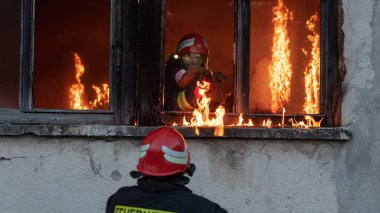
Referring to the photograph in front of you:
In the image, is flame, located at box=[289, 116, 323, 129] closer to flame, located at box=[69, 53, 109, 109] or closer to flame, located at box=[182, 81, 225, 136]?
flame, located at box=[182, 81, 225, 136]

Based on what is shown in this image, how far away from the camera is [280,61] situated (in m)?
5.83

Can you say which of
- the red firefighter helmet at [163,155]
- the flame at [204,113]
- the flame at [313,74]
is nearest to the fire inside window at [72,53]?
the flame at [204,113]

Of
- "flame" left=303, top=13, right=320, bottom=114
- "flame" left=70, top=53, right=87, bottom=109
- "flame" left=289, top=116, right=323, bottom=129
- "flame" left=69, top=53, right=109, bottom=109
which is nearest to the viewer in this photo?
"flame" left=289, top=116, right=323, bottom=129

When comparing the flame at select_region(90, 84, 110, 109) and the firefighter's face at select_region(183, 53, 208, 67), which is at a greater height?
the firefighter's face at select_region(183, 53, 208, 67)

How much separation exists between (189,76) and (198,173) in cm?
105

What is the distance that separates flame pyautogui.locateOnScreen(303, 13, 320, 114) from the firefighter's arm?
3.49ft

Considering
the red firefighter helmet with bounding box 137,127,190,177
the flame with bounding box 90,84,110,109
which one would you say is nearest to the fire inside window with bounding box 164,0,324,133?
the flame with bounding box 90,84,110,109

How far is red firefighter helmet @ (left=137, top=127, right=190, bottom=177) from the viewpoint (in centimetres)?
336

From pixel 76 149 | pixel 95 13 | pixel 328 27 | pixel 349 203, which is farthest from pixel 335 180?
pixel 95 13

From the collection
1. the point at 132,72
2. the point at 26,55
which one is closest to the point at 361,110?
the point at 132,72

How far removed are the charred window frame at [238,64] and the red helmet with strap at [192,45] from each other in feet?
1.61

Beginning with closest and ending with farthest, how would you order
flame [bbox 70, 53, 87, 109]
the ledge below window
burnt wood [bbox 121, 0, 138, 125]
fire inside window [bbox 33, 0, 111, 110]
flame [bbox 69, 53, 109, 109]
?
the ledge below window, burnt wood [bbox 121, 0, 138, 125], flame [bbox 69, 53, 109, 109], flame [bbox 70, 53, 87, 109], fire inside window [bbox 33, 0, 111, 110]

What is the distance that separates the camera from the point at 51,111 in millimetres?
5340

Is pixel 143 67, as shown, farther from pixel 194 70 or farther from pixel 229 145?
pixel 229 145
